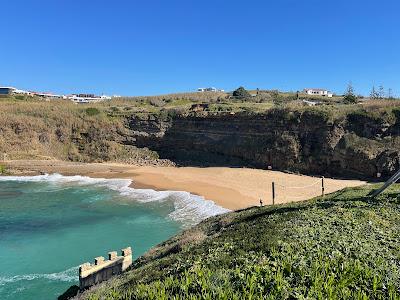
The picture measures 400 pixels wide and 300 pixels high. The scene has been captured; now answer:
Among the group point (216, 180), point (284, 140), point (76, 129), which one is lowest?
point (216, 180)

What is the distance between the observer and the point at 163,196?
111 feet

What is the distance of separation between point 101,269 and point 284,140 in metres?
30.5

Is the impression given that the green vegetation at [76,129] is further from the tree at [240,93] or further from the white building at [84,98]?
the white building at [84,98]

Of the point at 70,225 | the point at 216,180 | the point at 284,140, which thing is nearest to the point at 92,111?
the point at 216,180

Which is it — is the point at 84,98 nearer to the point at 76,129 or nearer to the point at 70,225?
the point at 76,129

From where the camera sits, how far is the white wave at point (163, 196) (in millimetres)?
27391

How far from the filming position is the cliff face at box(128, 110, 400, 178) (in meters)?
35.8

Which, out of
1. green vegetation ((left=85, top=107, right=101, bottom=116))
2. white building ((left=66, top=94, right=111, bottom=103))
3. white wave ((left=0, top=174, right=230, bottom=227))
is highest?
white building ((left=66, top=94, right=111, bottom=103))

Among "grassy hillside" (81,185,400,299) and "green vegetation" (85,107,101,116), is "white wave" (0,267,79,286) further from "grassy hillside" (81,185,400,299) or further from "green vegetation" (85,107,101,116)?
"green vegetation" (85,107,101,116)

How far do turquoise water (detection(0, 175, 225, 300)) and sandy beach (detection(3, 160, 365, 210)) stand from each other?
2407 mm

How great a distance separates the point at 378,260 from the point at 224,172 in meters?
33.9

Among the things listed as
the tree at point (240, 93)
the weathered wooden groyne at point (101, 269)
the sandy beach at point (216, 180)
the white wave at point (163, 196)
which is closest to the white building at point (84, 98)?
the tree at point (240, 93)

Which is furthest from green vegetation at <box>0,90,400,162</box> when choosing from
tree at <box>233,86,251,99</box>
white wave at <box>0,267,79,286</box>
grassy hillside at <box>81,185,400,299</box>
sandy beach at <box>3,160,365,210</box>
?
grassy hillside at <box>81,185,400,299</box>

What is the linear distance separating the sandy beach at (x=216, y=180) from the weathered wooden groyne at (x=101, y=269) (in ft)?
48.1
